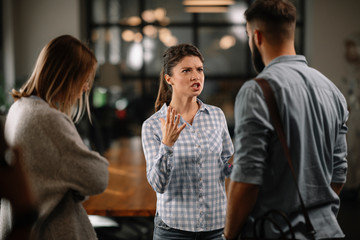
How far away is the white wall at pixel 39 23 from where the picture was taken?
21.5ft

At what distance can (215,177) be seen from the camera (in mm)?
1487

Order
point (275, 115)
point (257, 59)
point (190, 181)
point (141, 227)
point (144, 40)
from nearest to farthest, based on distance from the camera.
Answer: point (275, 115)
point (257, 59)
point (190, 181)
point (141, 227)
point (144, 40)

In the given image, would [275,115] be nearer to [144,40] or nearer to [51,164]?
[51,164]

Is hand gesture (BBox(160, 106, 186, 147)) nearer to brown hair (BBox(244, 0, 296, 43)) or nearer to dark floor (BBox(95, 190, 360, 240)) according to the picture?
brown hair (BBox(244, 0, 296, 43))

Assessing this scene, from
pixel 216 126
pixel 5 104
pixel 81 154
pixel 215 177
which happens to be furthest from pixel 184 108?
pixel 5 104

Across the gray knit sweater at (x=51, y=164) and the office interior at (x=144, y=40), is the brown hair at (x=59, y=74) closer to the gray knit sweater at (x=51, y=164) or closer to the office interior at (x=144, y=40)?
the gray knit sweater at (x=51, y=164)

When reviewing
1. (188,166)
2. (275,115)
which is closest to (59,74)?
(188,166)

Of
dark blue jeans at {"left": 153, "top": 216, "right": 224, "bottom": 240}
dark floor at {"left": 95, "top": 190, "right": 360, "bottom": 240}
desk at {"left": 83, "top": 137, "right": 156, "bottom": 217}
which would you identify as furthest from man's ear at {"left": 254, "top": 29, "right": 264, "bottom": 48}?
dark floor at {"left": 95, "top": 190, "right": 360, "bottom": 240}

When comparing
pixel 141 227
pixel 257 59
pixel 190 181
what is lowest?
pixel 141 227

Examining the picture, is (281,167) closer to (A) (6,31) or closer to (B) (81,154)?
(B) (81,154)

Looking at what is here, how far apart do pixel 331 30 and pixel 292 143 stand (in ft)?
19.2

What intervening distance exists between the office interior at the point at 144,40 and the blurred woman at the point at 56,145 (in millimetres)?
5028

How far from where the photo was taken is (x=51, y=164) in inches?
46.5

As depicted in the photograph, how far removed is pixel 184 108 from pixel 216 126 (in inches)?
5.6
